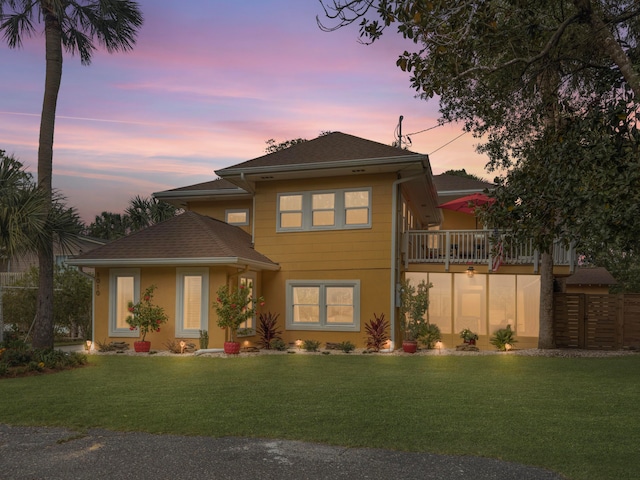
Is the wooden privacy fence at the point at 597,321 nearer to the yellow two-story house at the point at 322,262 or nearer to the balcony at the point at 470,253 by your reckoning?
the yellow two-story house at the point at 322,262

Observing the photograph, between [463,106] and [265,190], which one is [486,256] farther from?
[265,190]

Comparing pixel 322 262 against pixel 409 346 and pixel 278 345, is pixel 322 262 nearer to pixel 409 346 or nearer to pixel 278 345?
pixel 278 345

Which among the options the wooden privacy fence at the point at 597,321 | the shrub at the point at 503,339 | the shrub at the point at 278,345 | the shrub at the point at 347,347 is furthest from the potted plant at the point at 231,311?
the wooden privacy fence at the point at 597,321

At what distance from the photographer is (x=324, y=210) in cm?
1850

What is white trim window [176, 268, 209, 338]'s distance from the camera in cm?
1698

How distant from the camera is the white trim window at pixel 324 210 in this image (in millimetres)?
18156

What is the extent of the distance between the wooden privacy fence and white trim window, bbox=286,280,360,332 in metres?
6.52

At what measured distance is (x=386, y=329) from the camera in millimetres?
17562

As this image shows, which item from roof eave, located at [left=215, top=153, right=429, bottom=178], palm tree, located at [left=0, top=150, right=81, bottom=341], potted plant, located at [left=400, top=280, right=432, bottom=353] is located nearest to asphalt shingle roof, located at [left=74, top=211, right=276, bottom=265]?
roof eave, located at [left=215, top=153, right=429, bottom=178]

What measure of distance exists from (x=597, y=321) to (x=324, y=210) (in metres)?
9.26

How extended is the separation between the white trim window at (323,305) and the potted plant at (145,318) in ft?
13.3

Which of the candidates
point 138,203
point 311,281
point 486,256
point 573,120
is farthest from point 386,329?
point 138,203

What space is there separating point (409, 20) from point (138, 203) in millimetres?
24339

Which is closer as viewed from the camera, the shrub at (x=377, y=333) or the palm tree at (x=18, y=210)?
the palm tree at (x=18, y=210)
